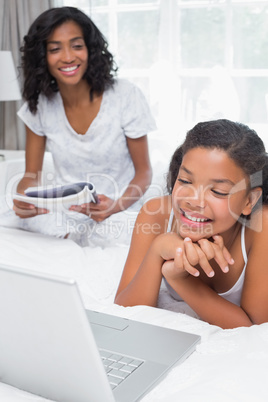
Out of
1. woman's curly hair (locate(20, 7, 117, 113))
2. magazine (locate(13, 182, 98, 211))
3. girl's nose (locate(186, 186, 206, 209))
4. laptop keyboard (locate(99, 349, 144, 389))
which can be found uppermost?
woman's curly hair (locate(20, 7, 117, 113))

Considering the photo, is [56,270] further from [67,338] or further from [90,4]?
[90,4]

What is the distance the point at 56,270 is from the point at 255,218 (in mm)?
559

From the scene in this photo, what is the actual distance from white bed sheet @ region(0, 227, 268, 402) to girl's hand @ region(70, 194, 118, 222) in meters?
0.30

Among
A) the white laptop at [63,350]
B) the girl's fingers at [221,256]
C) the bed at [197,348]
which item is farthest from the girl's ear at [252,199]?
the white laptop at [63,350]

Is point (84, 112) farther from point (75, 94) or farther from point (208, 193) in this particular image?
point (208, 193)

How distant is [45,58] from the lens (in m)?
2.03

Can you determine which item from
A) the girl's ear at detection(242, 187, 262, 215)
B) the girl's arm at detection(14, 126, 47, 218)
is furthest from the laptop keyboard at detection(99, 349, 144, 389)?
the girl's arm at detection(14, 126, 47, 218)

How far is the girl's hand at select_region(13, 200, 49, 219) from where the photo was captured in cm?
180

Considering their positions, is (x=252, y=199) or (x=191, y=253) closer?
(x=191, y=253)

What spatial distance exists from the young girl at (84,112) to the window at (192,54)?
1.06 meters

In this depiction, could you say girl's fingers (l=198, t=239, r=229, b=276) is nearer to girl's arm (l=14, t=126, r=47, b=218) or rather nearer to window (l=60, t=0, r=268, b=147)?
girl's arm (l=14, t=126, r=47, b=218)

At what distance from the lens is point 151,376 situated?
0.81 m

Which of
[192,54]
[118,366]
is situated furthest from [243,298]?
[192,54]

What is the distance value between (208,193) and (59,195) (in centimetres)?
57
